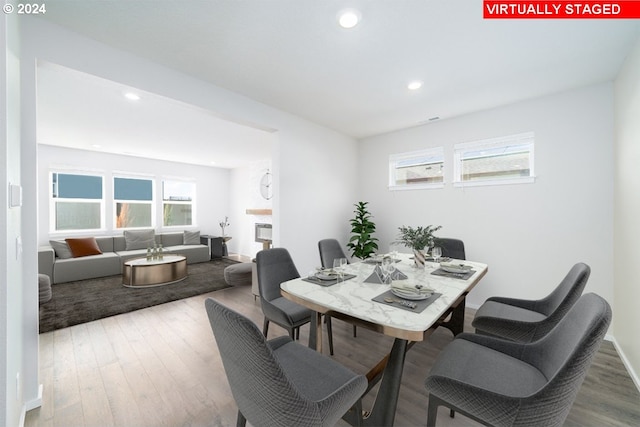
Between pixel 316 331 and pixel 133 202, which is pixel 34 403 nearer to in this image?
pixel 316 331

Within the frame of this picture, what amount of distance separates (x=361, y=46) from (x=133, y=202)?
266 inches

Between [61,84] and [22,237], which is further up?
[61,84]

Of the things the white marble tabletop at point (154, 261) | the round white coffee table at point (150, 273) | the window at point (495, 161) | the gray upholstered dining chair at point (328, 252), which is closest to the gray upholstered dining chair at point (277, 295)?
the gray upholstered dining chair at point (328, 252)

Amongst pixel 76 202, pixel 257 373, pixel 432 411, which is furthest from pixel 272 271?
pixel 76 202

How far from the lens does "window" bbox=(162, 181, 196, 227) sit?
6.79 metres

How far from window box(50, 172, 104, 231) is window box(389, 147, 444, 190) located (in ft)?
21.8

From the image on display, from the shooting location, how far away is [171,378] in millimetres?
1955

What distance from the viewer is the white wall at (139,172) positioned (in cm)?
510

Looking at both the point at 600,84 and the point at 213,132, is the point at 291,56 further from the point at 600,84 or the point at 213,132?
the point at 600,84

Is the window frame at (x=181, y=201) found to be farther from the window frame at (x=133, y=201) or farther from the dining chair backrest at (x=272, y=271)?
the dining chair backrest at (x=272, y=271)

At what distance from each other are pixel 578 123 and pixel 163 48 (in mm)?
4275

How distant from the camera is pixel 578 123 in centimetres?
275

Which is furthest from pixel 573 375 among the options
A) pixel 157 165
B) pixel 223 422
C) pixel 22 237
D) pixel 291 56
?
pixel 157 165

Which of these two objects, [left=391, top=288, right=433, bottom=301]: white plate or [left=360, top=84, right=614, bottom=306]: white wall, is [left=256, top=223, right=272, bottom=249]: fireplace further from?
[left=391, top=288, right=433, bottom=301]: white plate
